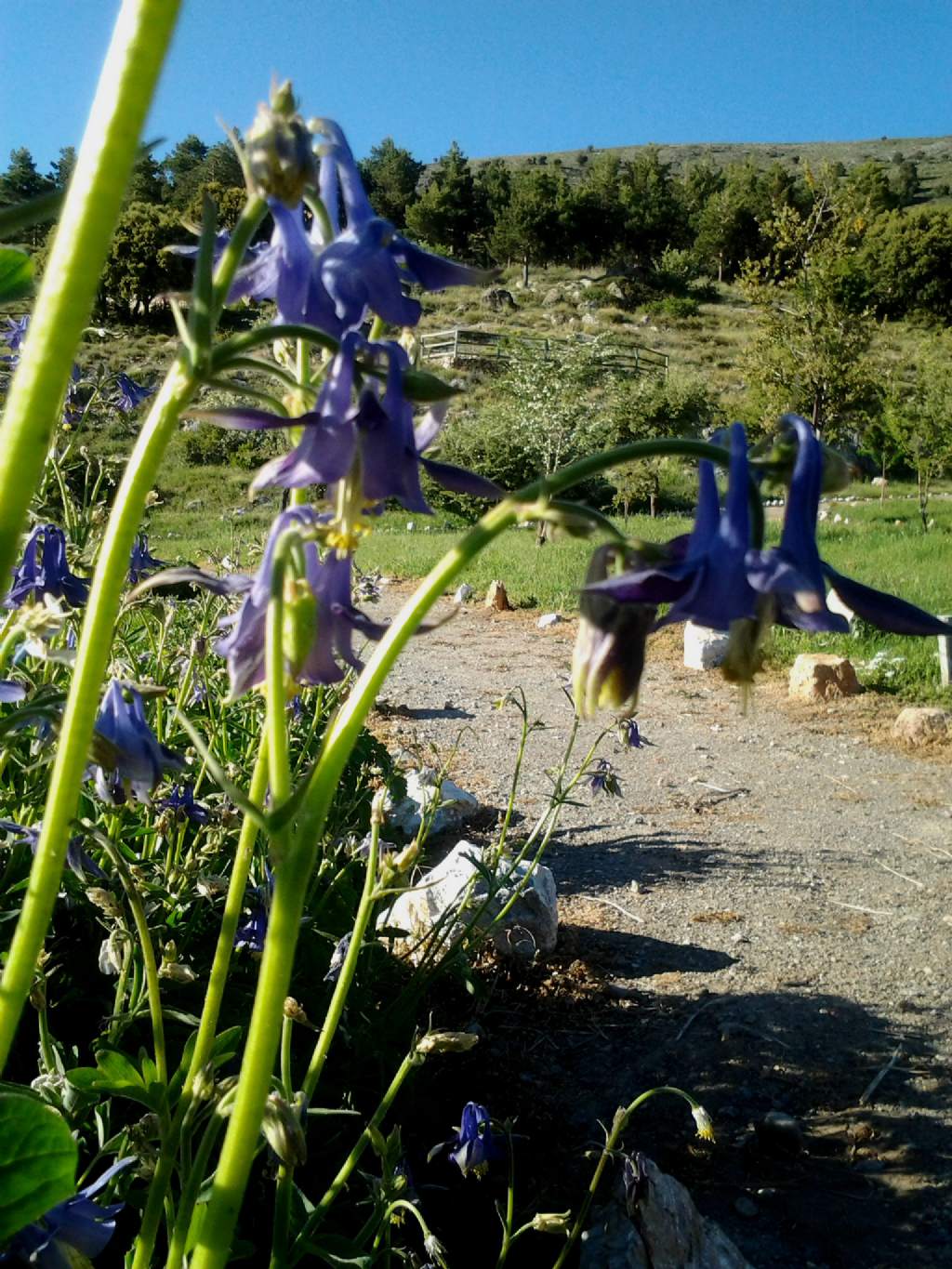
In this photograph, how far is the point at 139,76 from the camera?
390 mm

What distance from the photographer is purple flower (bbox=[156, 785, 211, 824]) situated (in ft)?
7.19

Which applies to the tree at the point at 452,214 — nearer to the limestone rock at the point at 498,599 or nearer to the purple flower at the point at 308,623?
the limestone rock at the point at 498,599

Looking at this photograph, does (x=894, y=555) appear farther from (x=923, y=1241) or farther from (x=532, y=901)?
(x=923, y=1241)

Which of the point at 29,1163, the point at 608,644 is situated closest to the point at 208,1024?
the point at 29,1163

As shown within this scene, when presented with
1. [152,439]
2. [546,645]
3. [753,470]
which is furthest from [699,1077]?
[546,645]

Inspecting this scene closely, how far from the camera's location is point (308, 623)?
81 cm

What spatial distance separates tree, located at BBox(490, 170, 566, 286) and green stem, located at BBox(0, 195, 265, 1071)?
2289 inches

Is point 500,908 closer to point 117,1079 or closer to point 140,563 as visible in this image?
point 140,563

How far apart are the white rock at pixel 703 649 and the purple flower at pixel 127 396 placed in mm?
5856

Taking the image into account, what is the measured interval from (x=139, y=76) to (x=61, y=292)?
0.28ft

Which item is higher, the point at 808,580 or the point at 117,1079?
the point at 808,580

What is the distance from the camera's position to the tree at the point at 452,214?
59750 mm

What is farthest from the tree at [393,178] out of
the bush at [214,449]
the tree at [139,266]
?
the bush at [214,449]

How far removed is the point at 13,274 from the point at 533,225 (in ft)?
197
